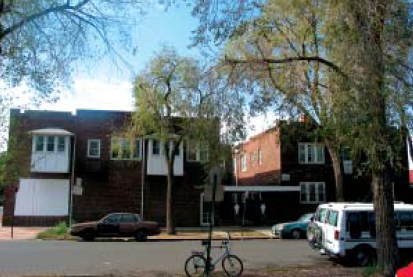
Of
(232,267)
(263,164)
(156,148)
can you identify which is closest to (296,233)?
(156,148)

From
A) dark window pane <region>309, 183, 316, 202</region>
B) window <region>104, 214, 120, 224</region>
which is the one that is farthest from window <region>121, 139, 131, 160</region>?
dark window pane <region>309, 183, 316, 202</region>

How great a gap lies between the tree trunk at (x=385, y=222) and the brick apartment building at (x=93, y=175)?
1900cm

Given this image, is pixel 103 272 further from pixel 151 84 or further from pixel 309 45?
pixel 151 84

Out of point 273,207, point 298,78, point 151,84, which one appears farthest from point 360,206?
point 273,207

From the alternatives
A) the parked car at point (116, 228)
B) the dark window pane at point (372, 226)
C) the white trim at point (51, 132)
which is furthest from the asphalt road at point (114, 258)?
the white trim at point (51, 132)

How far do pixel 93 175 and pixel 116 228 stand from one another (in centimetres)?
941

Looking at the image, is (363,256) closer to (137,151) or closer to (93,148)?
(137,151)

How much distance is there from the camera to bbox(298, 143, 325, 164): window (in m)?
35.0

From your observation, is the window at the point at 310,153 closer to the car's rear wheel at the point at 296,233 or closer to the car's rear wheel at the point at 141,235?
the car's rear wheel at the point at 296,233

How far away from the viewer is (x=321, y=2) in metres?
12.3

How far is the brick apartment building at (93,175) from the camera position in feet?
99.2

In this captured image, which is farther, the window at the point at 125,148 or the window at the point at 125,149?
the window at the point at 125,149

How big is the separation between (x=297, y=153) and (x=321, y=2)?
23423 millimetres

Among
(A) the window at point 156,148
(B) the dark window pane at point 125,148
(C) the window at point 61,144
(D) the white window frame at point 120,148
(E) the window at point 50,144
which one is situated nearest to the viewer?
(D) the white window frame at point 120,148
